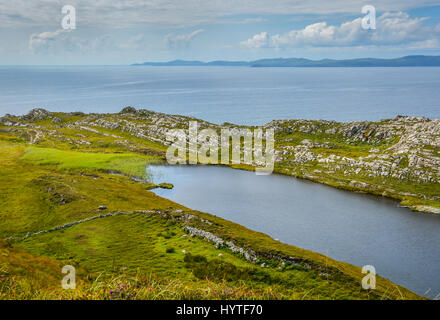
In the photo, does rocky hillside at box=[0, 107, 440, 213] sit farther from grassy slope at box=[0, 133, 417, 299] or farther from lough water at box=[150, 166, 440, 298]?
grassy slope at box=[0, 133, 417, 299]

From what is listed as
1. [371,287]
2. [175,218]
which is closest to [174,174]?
[175,218]

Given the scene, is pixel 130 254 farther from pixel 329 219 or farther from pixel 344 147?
pixel 344 147

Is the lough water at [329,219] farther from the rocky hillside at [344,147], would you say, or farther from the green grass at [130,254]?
the rocky hillside at [344,147]

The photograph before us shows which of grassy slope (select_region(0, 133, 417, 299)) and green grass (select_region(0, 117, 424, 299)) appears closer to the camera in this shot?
green grass (select_region(0, 117, 424, 299))

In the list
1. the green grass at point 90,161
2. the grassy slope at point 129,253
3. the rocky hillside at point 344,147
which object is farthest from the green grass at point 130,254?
the rocky hillside at point 344,147

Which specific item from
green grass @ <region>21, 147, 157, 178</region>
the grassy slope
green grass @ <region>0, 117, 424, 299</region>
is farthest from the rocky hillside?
the grassy slope

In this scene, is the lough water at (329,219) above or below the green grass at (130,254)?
below

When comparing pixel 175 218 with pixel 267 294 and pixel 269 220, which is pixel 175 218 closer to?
pixel 269 220
